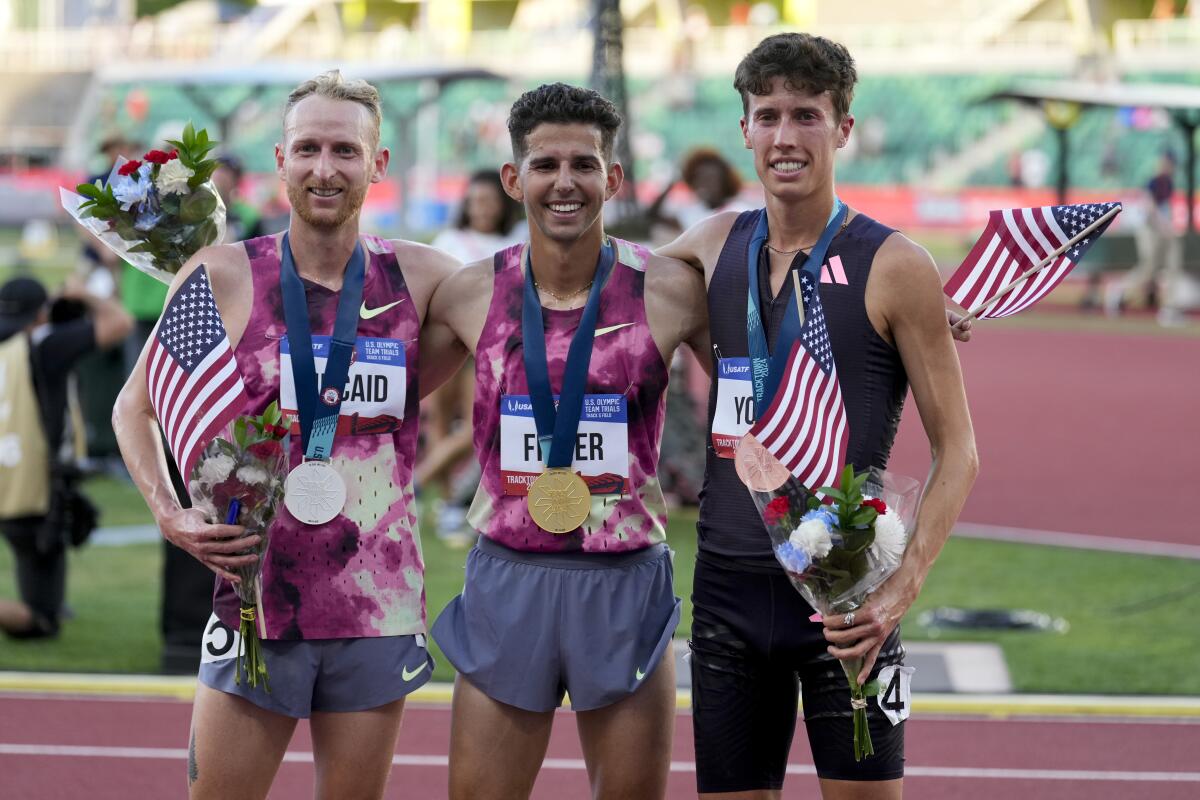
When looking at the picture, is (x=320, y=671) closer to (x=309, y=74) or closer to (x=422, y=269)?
(x=422, y=269)

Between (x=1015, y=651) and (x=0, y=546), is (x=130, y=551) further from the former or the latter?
(x=1015, y=651)

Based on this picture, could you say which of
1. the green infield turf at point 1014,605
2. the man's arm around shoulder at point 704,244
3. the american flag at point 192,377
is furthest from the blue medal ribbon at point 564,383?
the green infield turf at point 1014,605

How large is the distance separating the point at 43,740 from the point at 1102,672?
167 inches

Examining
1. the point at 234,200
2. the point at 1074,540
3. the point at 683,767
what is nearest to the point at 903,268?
the point at 683,767

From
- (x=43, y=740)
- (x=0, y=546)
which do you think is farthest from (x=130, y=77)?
(x=43, y=740)

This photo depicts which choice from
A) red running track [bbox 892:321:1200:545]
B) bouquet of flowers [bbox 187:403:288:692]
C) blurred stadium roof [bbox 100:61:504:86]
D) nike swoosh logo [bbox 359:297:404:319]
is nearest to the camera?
bouquet of flowers [bbox 187:403:288:692]

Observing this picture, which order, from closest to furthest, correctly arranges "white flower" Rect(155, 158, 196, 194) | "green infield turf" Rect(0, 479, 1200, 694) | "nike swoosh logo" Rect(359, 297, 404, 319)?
1. "nike swoosh logo" Rect(359, 297, 404, 319)
2. "white flower" Rect(155, 158, 196, 194)
3. "green infield turf" Rect(0, 479, 1200, 694)

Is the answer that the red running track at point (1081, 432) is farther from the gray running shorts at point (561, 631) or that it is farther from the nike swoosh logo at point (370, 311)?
the nike swoosh logo at point (370, 311)

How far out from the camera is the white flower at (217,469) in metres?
3.36

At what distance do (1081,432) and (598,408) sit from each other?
11553 millimetres

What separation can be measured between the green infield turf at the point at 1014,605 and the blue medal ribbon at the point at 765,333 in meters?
3.71

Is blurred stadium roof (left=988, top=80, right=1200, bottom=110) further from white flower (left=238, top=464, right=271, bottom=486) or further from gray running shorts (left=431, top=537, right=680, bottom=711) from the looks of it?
white flower (left=238, top=464, right=271, bottom=486)

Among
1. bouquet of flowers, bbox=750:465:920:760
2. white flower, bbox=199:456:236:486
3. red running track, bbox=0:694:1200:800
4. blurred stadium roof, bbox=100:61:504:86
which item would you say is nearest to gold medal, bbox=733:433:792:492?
bouquet of flowers, bbox=750:465:920:760

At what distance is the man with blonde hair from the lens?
3598mm
